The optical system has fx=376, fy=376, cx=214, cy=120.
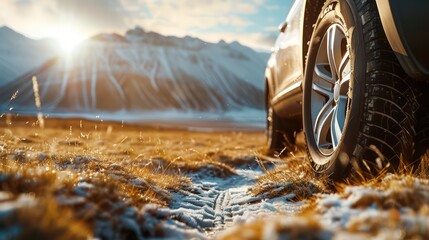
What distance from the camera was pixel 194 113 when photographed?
137 metres

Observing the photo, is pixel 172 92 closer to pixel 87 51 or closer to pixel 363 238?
pixel 87 51

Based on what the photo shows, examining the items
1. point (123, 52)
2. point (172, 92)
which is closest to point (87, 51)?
point (123, 52)

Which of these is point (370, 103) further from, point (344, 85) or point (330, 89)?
point (330, 89)

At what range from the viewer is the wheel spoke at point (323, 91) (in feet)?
11.1

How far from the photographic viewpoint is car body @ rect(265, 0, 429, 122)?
2.29m

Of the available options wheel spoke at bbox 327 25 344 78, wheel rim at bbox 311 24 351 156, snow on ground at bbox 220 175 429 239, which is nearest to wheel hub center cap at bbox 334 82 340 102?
wheel rim at bbox 311 24 351 156

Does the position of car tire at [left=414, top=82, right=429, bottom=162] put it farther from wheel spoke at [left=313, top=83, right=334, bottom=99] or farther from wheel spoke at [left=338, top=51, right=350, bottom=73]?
wheel spoke at [left=313, top=83, right=334, bottom=99]

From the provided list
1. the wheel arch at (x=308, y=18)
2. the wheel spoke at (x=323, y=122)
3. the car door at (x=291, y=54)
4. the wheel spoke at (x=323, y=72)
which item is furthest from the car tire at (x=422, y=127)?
the car door at (x=291, y=54)

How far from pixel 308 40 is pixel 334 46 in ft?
2.54

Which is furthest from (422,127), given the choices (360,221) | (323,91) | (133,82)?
(133,82)

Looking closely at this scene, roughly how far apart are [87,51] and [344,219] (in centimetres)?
15928

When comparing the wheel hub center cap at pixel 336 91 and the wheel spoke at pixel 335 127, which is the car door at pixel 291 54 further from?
the wheel spoke at pixel 335 127

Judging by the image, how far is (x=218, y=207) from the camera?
10.1ft

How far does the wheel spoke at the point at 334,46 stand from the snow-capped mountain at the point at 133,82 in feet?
345
